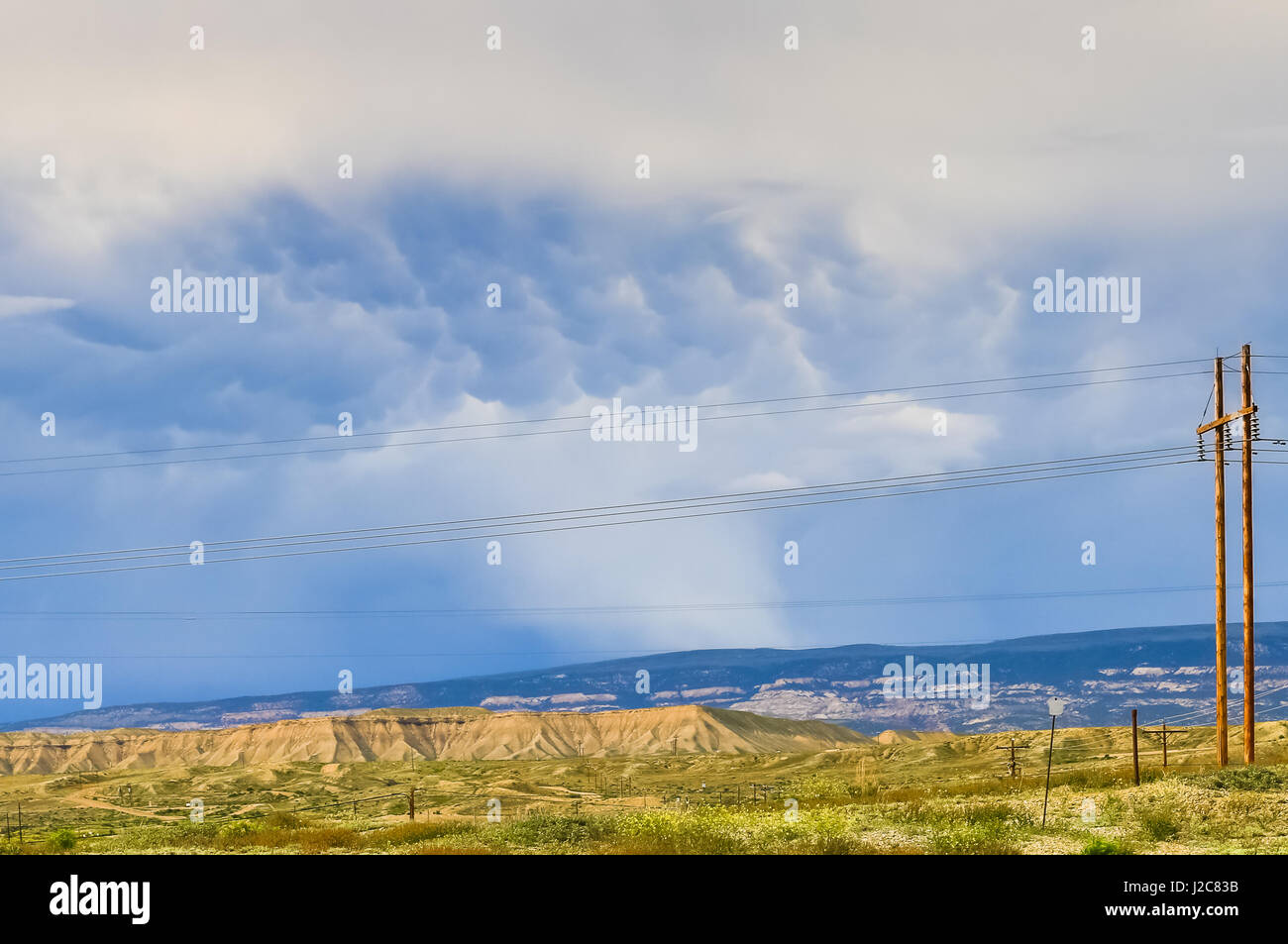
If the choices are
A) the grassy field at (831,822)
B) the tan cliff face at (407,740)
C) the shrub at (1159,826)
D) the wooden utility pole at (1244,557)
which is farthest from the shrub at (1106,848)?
the tan cliff face at (407,740)

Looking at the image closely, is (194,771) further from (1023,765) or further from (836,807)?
(836,807)

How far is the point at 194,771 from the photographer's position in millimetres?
99062

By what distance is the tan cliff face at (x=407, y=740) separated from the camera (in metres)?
167

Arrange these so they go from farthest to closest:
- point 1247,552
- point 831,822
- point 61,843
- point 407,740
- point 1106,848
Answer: point 407,740 → point 1247,552 → point 61,843 → point 831,822 → point 1106,848

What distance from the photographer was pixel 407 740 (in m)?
173

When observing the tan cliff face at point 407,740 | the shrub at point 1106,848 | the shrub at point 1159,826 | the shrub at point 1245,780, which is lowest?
the tan cliff face at point 407,740

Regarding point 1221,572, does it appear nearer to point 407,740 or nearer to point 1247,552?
point 1247,552

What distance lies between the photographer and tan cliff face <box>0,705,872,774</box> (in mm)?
167375

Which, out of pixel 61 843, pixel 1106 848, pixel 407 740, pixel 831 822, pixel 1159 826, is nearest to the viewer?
pixel 1106 848

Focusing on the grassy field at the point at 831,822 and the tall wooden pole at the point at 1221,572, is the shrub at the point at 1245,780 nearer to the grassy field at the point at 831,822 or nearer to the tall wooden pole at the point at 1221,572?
Result: the grassy field at the point at 831,822

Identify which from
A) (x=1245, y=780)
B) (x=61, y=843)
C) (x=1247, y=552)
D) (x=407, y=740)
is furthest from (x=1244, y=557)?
(x=407, y=740)
